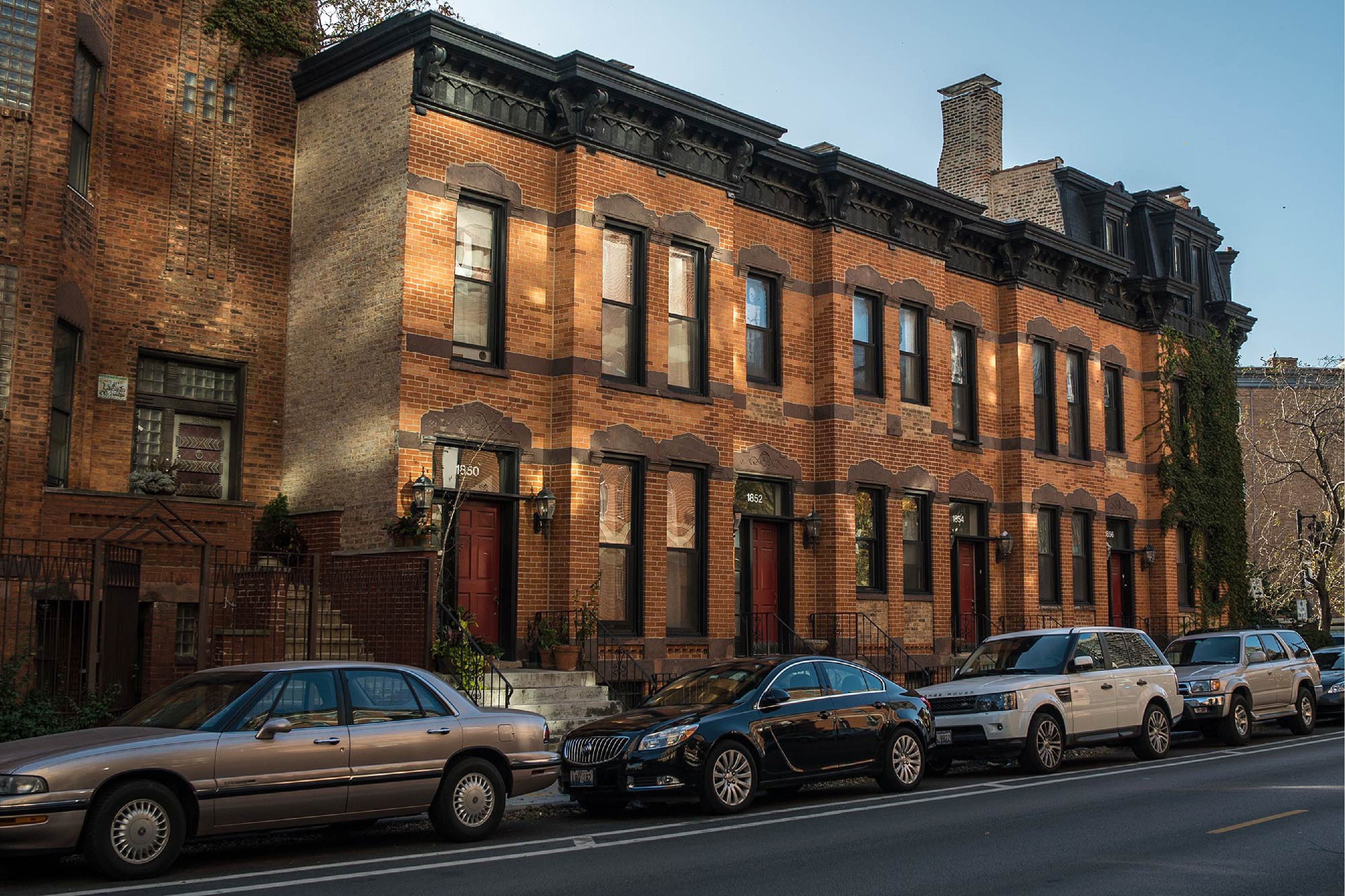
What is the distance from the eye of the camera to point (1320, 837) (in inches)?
427

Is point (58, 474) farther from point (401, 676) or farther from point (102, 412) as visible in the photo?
point (401, 676)

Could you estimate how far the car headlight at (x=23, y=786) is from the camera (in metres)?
9.13

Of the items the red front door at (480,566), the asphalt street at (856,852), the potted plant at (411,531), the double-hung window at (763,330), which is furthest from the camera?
the double-hung window at (763,330)

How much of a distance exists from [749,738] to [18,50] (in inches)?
454

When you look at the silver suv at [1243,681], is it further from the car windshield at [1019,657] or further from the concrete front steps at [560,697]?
the concrete front steps at [560,697]

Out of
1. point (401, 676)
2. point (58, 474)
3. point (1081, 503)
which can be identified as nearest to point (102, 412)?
point (58, 474)

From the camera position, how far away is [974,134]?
33.6 meters

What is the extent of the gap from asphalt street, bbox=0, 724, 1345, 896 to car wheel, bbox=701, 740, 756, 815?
7.4 inches

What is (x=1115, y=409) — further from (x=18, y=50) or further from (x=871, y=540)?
(x=18, y=50)

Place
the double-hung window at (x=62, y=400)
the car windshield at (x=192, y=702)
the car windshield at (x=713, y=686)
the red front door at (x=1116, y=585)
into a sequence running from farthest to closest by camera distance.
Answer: the red front door at (x=1116, y=585)
the double-hung window at (x=62, y=400)
the car windshield at (x=713, y=686)
the car windshield at (x=192, y=702)

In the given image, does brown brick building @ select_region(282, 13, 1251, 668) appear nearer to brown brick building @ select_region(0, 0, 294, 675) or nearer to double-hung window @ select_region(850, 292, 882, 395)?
double-hung window @ select_region(850, 292, 882, 395)

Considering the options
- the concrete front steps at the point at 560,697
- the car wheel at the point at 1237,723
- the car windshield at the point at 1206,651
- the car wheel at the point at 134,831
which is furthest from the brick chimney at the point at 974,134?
the car wheel at the point at 134,831

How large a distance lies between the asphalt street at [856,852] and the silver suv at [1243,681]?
5.08 metres

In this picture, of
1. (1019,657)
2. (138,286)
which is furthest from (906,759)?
(138,286)
